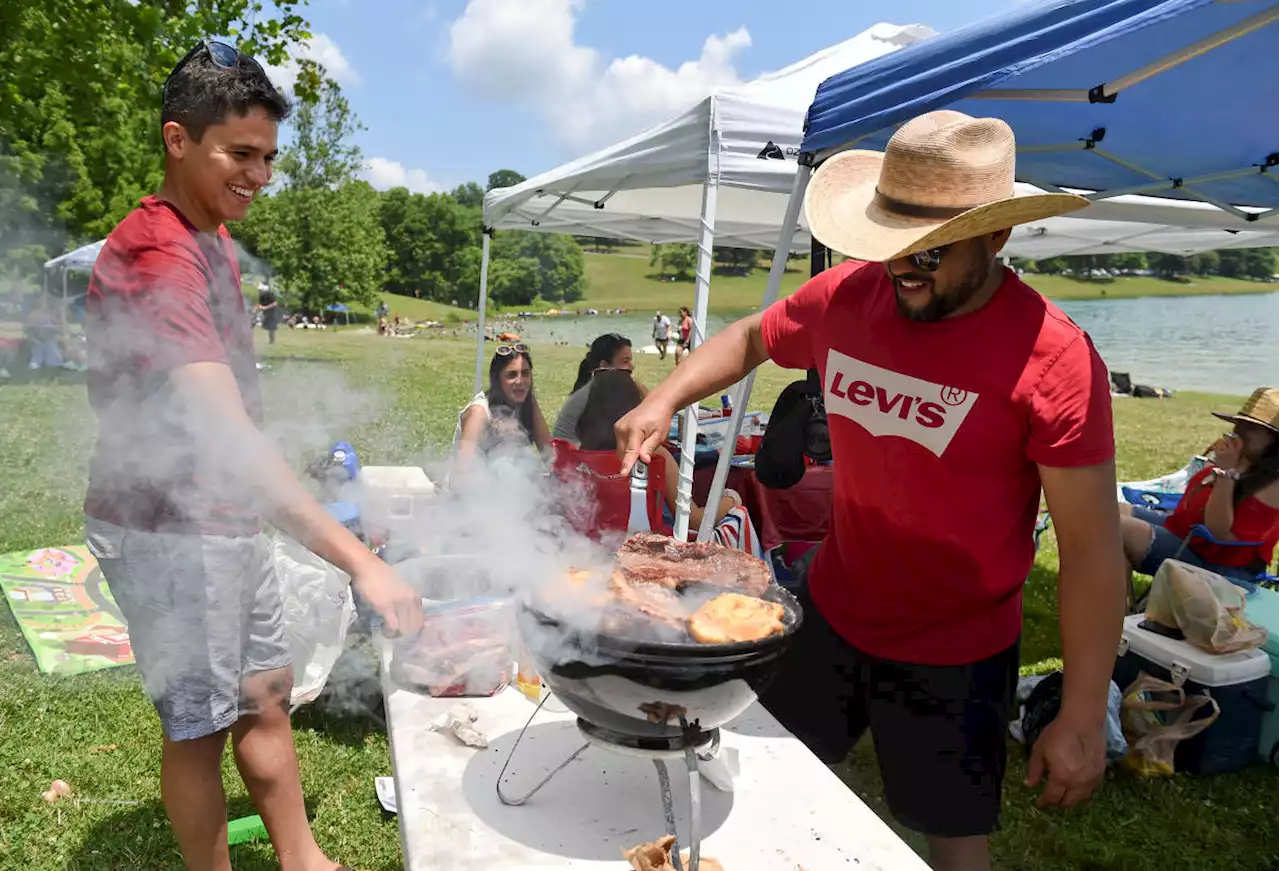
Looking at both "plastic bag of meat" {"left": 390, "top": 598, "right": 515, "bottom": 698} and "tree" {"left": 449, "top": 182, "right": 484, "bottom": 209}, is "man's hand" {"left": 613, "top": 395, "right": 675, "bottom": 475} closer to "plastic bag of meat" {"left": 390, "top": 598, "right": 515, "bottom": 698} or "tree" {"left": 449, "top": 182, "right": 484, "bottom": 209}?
"plastic bag of meat" {"left": 390, "top": 598, "right": 515, "bottom": 698}

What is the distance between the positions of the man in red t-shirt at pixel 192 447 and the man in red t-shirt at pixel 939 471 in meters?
0.96

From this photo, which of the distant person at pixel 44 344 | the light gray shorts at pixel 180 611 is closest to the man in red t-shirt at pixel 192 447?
the light gray shorts at pixel 180 611

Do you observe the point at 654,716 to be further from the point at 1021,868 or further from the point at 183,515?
the point at 1021,868

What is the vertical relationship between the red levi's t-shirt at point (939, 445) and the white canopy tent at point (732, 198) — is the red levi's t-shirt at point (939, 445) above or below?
below

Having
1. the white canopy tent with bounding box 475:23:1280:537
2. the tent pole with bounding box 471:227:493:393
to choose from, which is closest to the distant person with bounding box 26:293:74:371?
the tent pole with bounding box 471:227:493:393

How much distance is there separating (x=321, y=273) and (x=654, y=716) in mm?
32712

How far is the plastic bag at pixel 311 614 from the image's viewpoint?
3140 mm

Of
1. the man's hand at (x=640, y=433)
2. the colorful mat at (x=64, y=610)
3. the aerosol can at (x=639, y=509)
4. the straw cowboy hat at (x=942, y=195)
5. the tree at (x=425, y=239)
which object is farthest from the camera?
the tree at (x=425, y=239)

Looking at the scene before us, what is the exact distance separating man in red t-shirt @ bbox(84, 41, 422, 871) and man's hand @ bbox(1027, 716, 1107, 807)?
1579 millimetres

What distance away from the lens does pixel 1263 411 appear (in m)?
4.18

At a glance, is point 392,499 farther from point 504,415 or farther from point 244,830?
point 244,830

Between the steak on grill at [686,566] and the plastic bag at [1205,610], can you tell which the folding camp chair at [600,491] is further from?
the plastic bag at [1205,610]

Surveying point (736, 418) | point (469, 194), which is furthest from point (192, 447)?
point (469, 194)

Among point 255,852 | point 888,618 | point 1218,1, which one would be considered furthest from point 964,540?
point 255,852
